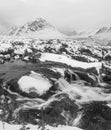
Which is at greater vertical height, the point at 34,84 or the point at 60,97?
the point at 34,84

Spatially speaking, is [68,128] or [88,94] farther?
[88,94]

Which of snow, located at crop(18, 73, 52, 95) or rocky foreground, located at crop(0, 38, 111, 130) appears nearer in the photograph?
rocky foreground, located at crop(0, 38, 111, 130)

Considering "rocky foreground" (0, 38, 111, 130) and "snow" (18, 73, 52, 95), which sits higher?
"snow" (18, 73, 52, 95)

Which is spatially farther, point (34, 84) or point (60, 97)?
point (34, 84)

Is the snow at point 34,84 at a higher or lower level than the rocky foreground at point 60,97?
higher

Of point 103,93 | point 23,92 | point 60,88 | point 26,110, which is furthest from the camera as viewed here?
point 103,93

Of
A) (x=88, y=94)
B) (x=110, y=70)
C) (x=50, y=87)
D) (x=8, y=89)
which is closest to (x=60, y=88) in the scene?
(x=50, y=87)

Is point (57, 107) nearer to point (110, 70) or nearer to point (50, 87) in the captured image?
point (50, 87)

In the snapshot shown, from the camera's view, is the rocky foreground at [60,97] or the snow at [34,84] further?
the snow at [34,84]
